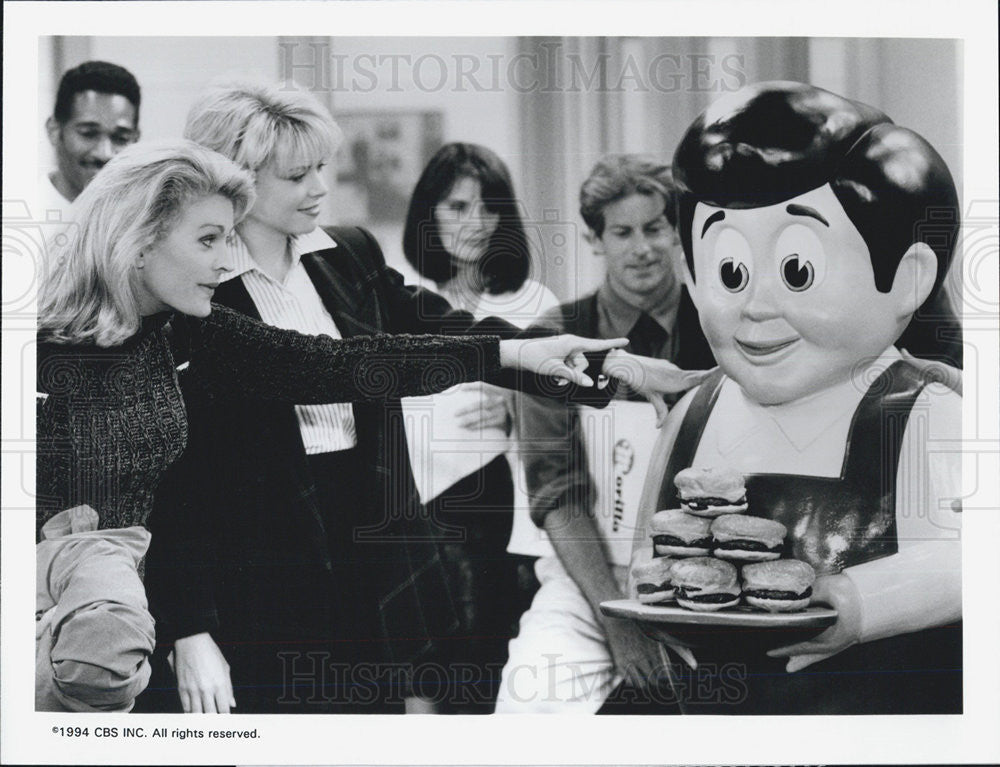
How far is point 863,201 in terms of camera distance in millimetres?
1723

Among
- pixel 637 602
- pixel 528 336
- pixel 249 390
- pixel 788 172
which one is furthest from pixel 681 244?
pixel 249 390

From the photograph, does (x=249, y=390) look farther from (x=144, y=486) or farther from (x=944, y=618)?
(x=944, y=618)

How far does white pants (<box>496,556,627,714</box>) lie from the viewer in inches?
70.7

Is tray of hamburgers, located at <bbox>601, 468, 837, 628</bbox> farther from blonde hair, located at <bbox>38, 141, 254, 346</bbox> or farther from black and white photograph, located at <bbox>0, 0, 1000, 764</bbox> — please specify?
blonde hair, located at <bbox>38, 141, 254, 346</bbox>

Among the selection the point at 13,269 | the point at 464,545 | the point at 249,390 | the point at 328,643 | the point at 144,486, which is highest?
the point at 13,269

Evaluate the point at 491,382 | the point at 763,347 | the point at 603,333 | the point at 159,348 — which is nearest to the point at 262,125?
the point at 159,348

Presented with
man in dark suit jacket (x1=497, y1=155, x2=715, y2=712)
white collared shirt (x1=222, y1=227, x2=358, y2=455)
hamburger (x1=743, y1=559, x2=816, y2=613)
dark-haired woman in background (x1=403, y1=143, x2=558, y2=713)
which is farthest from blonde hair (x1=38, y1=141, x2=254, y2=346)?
hamburger (x1=743, y1=559, x2=816, y2=613)

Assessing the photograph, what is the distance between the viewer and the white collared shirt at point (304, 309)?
1.76 metres

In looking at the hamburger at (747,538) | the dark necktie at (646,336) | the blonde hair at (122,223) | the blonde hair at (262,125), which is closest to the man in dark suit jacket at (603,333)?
the dark necktie at (646,336)

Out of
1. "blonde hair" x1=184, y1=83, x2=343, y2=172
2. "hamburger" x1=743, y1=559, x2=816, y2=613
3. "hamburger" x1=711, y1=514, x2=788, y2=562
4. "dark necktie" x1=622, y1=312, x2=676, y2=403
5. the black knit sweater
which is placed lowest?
"hamburger" x1=743, y1=559, x2=816, y2=613

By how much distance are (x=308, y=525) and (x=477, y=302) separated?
570 millimetres

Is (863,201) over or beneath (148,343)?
over

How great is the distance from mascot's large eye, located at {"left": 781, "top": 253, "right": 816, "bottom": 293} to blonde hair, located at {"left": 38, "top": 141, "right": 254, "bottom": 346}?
42.6 inches

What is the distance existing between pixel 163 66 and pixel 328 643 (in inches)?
48.5
